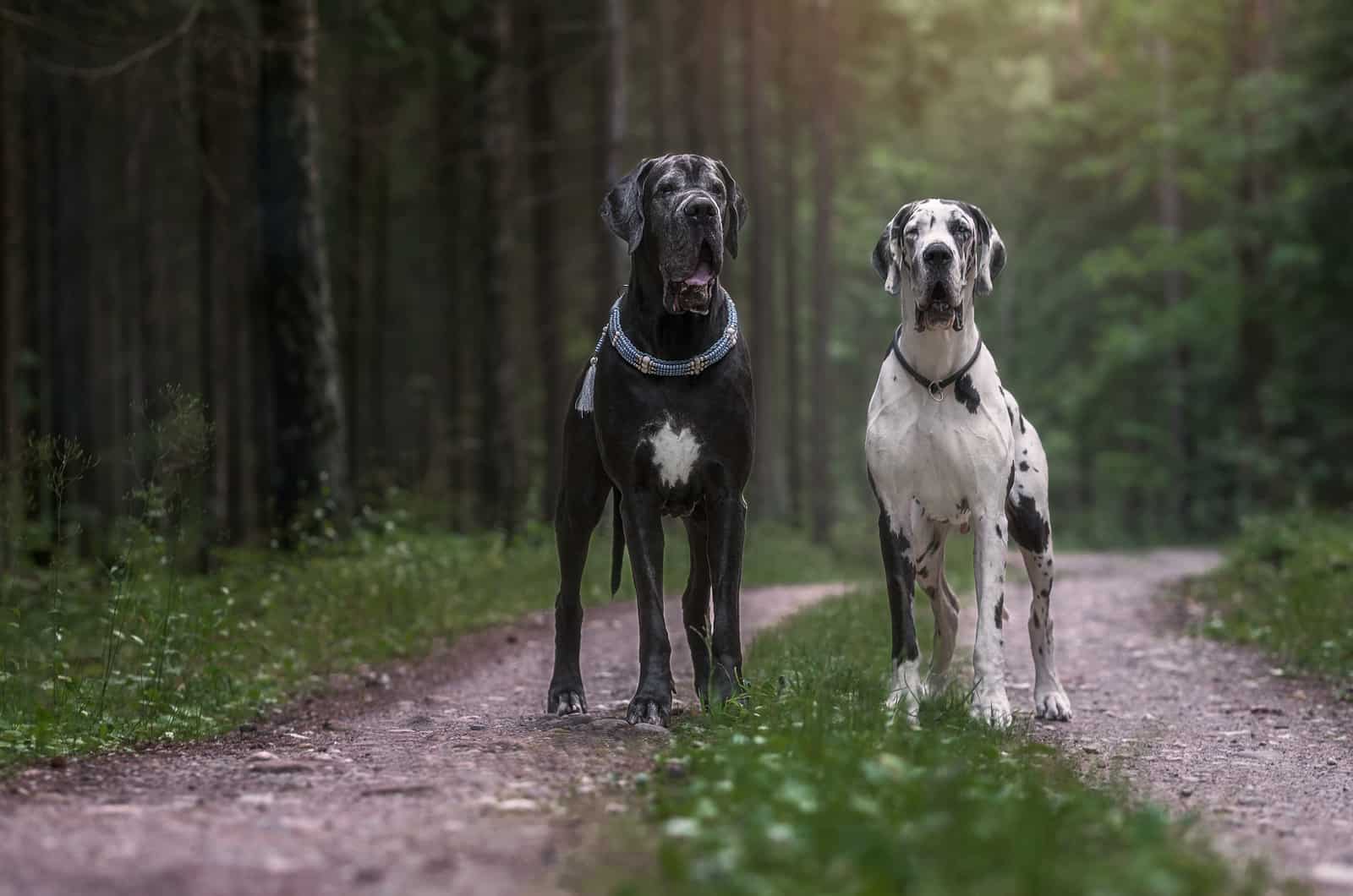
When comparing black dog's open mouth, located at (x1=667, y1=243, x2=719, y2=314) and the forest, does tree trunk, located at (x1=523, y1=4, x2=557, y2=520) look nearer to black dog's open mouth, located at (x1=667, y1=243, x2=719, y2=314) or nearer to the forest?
the forest

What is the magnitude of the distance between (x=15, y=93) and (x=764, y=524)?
14.4 m

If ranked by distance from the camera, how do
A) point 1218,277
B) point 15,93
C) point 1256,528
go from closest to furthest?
point 1256,528 < point 15,93 < point 1218,277

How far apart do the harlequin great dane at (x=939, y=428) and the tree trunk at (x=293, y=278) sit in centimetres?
667

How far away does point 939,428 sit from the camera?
722 centimetres

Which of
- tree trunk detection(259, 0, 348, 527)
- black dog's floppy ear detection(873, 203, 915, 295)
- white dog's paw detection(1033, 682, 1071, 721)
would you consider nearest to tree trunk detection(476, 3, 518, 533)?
tree trunk detection(259, 0, 348, 527)

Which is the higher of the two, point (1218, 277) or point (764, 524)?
point (1218, 277)

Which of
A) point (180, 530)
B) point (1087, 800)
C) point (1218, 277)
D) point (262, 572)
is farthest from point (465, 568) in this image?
point (1218, 277)

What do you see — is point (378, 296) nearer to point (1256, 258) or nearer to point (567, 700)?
point (1256, 258)

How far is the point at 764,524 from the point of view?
90.8 ft

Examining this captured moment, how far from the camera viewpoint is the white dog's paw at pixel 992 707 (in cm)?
681

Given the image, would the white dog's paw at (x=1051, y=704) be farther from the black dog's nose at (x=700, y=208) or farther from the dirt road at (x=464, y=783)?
the black dog's nose at (x=700, y=208)

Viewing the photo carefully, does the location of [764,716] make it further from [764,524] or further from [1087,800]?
[764,524]

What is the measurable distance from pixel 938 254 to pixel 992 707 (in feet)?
6.99

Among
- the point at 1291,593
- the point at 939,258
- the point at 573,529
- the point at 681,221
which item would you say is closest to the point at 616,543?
the point at 573,529
